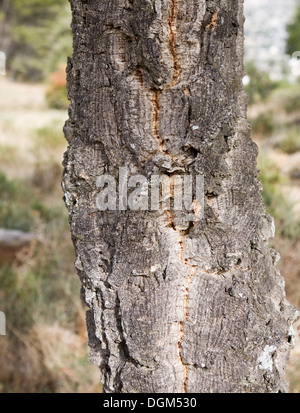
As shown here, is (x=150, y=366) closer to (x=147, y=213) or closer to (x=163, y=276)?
(x=163, y=276)

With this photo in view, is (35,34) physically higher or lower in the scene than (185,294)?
higher

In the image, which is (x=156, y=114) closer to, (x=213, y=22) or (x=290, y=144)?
(x=213, y=22)

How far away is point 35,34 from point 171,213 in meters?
18.2

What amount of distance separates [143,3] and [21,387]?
2.14 m

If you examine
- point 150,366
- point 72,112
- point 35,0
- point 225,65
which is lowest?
point 150,366

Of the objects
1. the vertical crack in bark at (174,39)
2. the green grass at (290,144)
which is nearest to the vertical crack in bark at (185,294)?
the vertical crack in bark at (174,39)

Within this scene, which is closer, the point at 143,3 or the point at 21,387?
the point at 143,3

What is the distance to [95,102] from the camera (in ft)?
3.40

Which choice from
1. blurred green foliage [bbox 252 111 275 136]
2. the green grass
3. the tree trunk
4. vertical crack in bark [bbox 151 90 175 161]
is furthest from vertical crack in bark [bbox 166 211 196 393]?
blurred green foliage [bbox 252 111 275 136]

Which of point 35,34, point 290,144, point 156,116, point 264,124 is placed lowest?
point 156,116

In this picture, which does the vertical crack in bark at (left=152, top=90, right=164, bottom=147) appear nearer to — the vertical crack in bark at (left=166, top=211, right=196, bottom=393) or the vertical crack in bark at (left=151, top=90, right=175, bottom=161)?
the vertical crack in bark at (left=151, top=90, right=175, bottom=161)

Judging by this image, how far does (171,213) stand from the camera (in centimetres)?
106

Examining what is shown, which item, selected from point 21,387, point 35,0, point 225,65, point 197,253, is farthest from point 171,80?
point 35,0

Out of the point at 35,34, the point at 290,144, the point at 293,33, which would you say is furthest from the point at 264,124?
the point at 35,34
